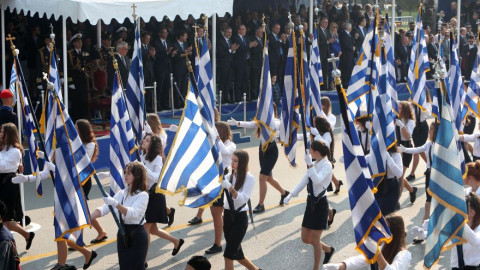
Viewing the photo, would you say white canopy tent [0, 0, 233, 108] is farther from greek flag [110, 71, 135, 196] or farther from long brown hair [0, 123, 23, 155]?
long brown hair [0, 123, 23, 155]

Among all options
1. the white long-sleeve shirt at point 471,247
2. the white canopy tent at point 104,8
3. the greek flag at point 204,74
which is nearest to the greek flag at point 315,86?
the white canopy tent at point 104,8

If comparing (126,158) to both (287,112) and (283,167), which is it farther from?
(283,167)

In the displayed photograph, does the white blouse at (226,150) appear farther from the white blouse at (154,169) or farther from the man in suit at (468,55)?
the man in suit at (468,55)

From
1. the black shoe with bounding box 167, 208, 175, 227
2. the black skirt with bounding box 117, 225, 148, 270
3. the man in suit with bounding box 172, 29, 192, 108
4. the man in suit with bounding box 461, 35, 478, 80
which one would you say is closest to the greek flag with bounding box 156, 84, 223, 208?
the black skirt with bounding box 117, 225, 148, 270

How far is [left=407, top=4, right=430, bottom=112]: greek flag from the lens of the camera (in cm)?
1617

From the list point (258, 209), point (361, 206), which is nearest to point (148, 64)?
point (258, 209)

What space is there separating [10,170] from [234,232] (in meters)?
3.28

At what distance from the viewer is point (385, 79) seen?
12789 mm

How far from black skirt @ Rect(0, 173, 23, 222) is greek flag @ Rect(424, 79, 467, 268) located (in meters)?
5.58

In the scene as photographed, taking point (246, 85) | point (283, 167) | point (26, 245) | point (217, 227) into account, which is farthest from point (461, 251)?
point (246, 85)

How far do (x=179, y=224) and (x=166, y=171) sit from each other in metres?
3.58

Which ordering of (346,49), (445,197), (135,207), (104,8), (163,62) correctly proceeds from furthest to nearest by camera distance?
1. (346,49)
2. (163,62)
3. (104,8)
4. (135,207)
5. (445,197)

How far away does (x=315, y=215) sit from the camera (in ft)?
35.2

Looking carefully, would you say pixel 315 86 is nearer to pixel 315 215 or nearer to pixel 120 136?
pixel 120 136
